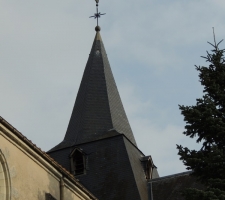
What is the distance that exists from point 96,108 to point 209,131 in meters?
13.2

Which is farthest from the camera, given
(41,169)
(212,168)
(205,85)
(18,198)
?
(41,169)

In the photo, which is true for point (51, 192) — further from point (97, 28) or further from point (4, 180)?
point (97, 28)

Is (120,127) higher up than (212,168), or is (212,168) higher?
(120,127)

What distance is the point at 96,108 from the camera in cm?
2439

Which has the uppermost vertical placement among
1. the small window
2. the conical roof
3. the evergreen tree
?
the conical roof

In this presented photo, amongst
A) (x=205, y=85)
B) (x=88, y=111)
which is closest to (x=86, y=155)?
(x=88, y=111)

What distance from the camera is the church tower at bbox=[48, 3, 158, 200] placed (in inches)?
846

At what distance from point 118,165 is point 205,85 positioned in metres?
10.4

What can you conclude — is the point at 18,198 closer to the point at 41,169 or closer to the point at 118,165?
the point at 41,169

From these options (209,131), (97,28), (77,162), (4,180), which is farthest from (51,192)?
(97,28)

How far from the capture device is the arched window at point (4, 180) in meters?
13.4

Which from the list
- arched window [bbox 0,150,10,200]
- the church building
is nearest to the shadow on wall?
the church building

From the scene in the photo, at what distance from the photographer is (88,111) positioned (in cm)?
2439

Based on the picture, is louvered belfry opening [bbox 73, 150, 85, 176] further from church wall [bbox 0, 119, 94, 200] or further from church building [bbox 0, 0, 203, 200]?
church wall [bbox 0, 119, 94, 200]
